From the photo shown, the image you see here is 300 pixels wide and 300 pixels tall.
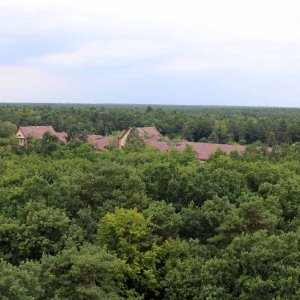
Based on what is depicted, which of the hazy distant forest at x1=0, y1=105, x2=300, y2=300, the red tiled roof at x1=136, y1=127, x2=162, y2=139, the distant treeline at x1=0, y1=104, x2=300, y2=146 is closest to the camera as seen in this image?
the hazy distant forest at x1=0, y1=105, x2=300, y2=300

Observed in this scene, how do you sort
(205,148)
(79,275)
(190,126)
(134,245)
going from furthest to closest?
A: (190,126) < (205,148) < (134,245) < (79,275)

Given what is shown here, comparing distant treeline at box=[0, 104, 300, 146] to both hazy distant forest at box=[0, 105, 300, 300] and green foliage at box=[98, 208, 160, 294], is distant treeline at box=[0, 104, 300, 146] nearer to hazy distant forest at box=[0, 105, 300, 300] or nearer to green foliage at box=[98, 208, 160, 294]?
hazy distant forest at box=[0, 105, 300, 300]

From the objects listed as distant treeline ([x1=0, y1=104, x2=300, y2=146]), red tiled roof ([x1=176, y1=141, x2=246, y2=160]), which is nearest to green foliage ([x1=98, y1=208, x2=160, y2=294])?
red tiled roof ([x1=176, y1=141, x2=246, y2=160])

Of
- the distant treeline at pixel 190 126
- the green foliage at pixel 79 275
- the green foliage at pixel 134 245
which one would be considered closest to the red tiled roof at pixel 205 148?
the distant treeline at pixel 190 126

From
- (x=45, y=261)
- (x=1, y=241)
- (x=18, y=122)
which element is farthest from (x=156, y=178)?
(x=18, y=122)

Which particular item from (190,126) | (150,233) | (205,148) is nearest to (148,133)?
(205,148)

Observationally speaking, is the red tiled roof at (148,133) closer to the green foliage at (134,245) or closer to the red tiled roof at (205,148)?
the red tiled roof at (205,148)

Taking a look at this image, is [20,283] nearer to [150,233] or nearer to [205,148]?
[150,233]

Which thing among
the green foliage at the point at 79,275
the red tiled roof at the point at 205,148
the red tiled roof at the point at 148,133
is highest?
the red tiled roof at the point at 148,133
